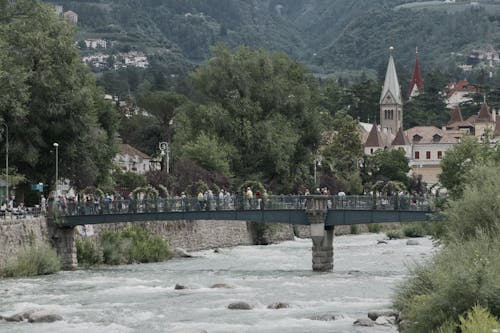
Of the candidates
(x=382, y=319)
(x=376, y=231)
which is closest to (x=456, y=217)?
(x=382, y=319)

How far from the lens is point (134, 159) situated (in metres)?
146

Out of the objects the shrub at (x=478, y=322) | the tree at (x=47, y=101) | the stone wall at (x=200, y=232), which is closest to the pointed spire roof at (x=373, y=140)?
the stone wall at (x=200, y=232)

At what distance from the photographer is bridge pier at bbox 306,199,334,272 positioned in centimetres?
6744

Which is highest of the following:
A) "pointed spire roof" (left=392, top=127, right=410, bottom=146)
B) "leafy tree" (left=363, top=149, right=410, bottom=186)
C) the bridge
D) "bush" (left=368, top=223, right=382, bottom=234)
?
"pointed spire roof" (left=392, top=127, right=410, bottom=146)

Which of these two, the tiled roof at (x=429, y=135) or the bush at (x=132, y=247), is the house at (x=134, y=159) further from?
the bush at (x=132, y=247)

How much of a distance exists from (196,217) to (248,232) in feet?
85.1

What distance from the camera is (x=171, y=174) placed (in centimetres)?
10012

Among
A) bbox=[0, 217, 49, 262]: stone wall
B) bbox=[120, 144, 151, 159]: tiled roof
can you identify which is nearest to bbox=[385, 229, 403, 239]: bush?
bbox=[120, 144, 151, 159]: tiled roof

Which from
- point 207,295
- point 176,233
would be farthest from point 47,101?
point 207,295

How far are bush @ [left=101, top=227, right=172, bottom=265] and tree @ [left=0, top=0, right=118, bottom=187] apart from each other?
7.43 metres

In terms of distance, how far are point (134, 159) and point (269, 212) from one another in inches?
3044

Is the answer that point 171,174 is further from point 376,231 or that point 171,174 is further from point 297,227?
point 376,231

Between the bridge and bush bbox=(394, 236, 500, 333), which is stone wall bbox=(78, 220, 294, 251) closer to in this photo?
the bridge

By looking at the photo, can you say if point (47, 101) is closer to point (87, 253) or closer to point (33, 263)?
point (87, 253)
